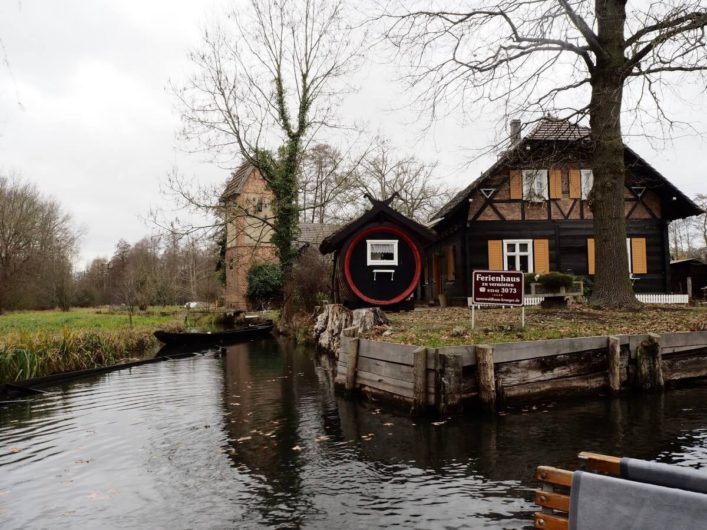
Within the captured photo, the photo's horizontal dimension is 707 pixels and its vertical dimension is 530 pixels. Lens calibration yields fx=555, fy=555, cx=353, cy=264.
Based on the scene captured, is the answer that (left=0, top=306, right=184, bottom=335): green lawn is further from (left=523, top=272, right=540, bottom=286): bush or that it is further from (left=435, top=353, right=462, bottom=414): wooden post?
(left=523, top=272, right=540, bottom=286): bush

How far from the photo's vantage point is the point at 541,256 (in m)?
25.4

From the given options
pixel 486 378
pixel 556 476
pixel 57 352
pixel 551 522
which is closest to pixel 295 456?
pixel 486 378

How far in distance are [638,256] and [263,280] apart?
24.8m

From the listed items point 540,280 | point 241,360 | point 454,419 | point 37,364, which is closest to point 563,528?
point 454,419

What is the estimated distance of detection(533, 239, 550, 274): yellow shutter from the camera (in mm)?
25328

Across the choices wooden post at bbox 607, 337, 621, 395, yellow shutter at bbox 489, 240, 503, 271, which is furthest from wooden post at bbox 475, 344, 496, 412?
yellow shutter at bbox 489, 240, 503, 271

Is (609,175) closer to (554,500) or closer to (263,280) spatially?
(554,500)

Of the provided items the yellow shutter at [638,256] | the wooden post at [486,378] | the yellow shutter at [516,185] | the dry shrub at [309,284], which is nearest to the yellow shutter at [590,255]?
the yellow shutter at [638,256]

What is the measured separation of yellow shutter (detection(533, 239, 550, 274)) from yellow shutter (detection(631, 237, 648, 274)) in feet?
12.7

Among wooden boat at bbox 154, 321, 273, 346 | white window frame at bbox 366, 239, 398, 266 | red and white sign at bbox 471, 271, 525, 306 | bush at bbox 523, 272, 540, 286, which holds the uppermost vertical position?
white window frame at bbox 366, 239, 398, 266

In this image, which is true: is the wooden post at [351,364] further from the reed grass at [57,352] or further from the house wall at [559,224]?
the house wall at [559,224]

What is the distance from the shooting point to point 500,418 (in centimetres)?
930

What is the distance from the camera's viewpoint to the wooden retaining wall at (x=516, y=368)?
30.9ft

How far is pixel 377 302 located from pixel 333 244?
2526 mm
